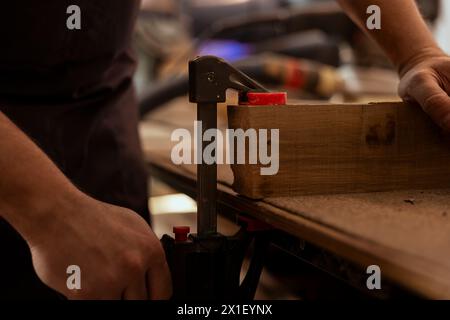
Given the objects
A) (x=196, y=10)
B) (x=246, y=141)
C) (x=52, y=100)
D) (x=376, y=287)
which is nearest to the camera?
(x=376, y=287)

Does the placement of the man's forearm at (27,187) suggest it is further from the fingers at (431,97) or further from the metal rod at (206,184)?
the fingers at (431,97)

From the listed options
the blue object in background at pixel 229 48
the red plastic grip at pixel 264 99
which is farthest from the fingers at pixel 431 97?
the blue object in background at pixel 229 48

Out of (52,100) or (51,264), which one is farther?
(52,100)

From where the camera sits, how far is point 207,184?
826 mm

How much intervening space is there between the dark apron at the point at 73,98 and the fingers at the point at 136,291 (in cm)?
41

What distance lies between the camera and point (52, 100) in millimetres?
1107

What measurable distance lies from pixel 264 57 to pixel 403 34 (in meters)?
1.44

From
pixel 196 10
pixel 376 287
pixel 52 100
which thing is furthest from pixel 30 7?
pixel 196 10

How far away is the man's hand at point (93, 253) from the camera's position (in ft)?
2.37

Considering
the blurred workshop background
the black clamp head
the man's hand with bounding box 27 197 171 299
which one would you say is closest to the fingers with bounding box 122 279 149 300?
the man's hand with bounding box 27 197 171 299

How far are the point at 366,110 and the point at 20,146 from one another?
0.40 m

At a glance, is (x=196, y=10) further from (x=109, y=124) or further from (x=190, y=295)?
(x=190, y=295)

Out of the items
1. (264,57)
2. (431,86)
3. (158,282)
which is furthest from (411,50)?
(264,57)
